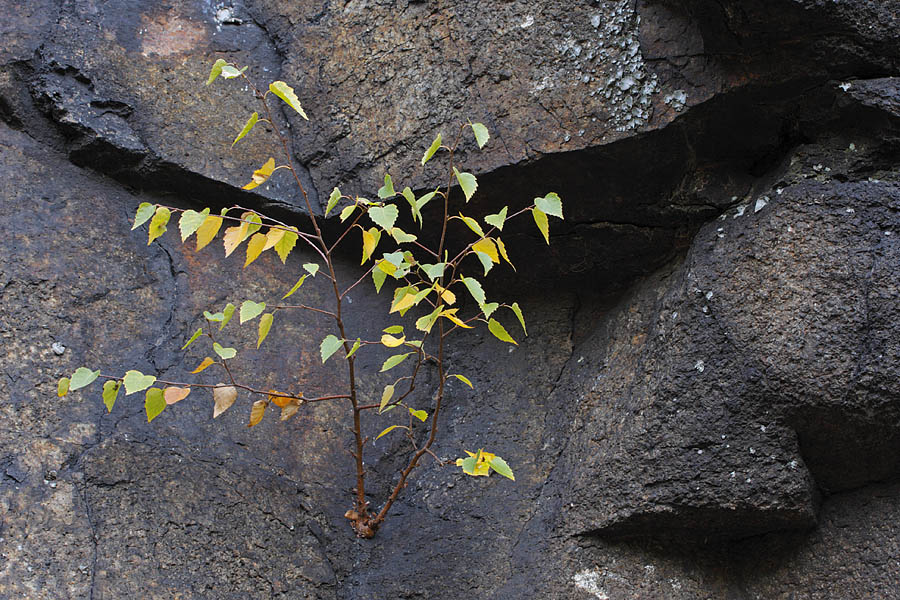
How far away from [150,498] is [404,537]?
618 mm

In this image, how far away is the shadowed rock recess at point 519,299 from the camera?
1.88 meters

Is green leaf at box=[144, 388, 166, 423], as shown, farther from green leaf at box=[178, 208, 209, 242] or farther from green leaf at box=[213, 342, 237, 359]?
green leaf at box=[178, 208, 209, 242]

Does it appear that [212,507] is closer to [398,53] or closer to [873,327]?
[398,53]

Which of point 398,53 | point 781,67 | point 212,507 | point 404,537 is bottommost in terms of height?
point 404,537

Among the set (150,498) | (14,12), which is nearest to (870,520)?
(150,498)

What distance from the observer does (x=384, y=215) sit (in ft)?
5.68

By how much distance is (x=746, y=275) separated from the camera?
1.99m

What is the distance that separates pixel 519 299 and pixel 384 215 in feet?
2.99

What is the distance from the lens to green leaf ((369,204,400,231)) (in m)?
1.71

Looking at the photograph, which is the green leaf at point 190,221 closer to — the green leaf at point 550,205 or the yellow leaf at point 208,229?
the yellow leaf at point 208,229

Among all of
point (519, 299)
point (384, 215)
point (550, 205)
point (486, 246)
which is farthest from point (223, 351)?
point (519, 299)

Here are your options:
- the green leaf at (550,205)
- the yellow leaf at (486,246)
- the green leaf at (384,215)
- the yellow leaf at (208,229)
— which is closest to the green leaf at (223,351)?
the yellow leaf at (208,229)

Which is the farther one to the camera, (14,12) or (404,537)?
(14,12)

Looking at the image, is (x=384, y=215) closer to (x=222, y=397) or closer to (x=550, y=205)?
(x=550, y=205)
